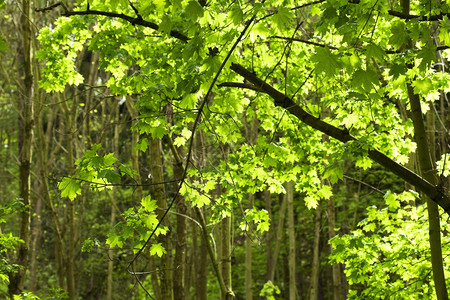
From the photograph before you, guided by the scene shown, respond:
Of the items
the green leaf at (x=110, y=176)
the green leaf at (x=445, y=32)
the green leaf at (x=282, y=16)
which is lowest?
the green leaf at (x=110, y=176)

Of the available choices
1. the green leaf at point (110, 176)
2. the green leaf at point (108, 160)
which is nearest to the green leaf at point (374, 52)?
the green leaf at point (110, 176)

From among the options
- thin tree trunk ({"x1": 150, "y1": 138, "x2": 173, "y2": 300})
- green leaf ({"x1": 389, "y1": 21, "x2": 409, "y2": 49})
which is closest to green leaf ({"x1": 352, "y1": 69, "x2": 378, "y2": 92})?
green leaf ({"x1": 389, "y1": 21, "x2": 409, "y2": 49})

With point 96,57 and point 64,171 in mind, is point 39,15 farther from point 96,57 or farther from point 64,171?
point 64,171

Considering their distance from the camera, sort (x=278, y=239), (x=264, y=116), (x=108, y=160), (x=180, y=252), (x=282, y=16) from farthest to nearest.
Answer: (x=278, y=239)
(x=180, y=252)
(x=264, y=116)
(x=108, y=160)
(x=282, y=16)

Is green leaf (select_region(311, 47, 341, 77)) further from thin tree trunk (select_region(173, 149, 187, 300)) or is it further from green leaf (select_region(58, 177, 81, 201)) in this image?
thin tree trunk (select_region(173, 149, 187, 300))

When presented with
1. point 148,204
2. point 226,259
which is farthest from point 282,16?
point 226,259

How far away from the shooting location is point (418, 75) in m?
4.69

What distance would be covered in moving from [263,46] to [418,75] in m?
2.03

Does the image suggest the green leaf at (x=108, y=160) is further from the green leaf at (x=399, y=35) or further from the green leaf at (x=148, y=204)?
the green leaf at (x=399, y=35)

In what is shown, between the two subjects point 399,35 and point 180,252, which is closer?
point 399,35

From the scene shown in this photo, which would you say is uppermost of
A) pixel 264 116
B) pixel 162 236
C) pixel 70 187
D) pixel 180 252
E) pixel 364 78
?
pixel 264 116

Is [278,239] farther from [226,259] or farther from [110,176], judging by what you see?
[110,176]

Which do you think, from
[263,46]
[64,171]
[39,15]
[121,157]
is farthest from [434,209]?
[64,171]

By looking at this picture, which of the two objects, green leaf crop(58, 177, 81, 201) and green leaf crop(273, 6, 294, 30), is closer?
green leaf crop(273, 6, 294, 30)
